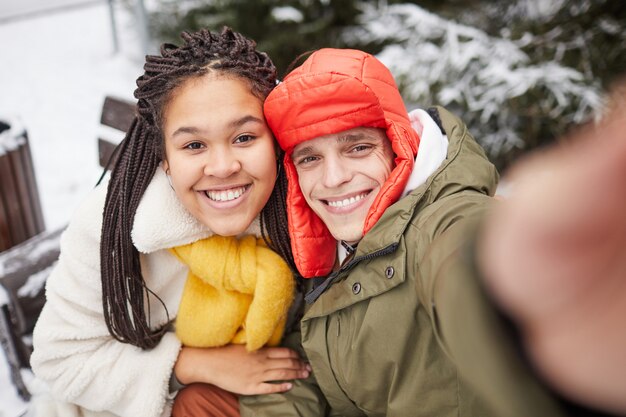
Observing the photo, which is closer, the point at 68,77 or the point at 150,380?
the point at 150,380

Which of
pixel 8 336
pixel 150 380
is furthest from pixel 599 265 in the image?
pixel 8 336

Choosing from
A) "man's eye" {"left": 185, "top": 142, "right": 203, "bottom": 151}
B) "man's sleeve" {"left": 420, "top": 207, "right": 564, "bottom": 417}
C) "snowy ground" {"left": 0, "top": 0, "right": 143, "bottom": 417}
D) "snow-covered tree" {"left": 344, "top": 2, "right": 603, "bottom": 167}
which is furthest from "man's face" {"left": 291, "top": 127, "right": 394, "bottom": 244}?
"snowy ground" {"left": 0, "top": 0, "right": 143, "bottom": 417}

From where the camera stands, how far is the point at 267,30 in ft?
17.5

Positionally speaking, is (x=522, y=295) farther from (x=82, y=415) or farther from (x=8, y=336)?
(x=8, y=336)

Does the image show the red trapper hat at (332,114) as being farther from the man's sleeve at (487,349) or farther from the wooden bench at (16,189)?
the wooden bench at (16,189)

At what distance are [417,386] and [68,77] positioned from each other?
7.53 meters

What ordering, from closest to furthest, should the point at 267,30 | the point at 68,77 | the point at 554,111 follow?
1. the point at 554,111
2. the point at 267,30
3. the point at 68,77

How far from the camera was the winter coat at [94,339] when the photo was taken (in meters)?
1.95

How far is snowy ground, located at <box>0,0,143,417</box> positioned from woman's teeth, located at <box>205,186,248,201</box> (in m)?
3.72

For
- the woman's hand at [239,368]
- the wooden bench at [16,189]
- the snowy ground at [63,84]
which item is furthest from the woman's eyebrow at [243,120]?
the snowy ground at [63,84]

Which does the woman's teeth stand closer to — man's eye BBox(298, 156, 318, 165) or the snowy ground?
man's eye BBox(298, 156, 318, 165)

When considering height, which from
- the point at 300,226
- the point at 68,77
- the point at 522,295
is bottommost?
the point at 68,77

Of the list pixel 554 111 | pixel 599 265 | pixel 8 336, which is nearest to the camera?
pixel 599 265

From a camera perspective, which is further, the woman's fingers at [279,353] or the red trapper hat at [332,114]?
the woman's fingers at [279,353]
